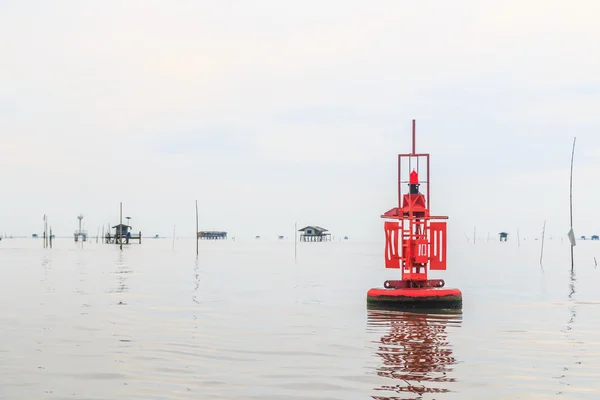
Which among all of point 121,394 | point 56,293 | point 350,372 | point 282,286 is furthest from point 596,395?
point 282,286

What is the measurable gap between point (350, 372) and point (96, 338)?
821 centimetres

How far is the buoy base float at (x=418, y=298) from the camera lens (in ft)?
83.8

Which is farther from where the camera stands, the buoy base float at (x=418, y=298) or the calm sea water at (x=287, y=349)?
the buoy base float at (x=418, y=298)

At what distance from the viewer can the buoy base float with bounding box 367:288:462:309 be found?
25.5 m

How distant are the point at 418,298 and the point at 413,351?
330 inches

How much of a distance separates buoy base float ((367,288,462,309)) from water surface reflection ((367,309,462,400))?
1.11 feet

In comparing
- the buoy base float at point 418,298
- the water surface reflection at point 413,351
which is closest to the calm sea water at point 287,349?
the water surface reflection at point 413,351

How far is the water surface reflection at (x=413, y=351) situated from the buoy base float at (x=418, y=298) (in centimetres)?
34

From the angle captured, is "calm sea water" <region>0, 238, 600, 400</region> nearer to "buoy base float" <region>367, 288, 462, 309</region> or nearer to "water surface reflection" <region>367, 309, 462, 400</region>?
"water surface reflection" <region>367, 309, 462, 400</region>

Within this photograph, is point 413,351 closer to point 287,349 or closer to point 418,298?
point 287,349

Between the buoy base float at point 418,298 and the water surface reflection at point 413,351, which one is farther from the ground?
the buoy base float at point 418,298

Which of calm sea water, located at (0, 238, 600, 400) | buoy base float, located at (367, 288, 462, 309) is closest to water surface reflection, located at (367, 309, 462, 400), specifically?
calm sea water, located at (0, 238, 600, 400)

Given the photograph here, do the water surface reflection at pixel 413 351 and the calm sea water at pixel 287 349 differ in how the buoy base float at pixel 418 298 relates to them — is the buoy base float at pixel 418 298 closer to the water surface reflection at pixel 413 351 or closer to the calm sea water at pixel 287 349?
the water surface reflection at pixel 413 351

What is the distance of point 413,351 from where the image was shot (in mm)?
17297
